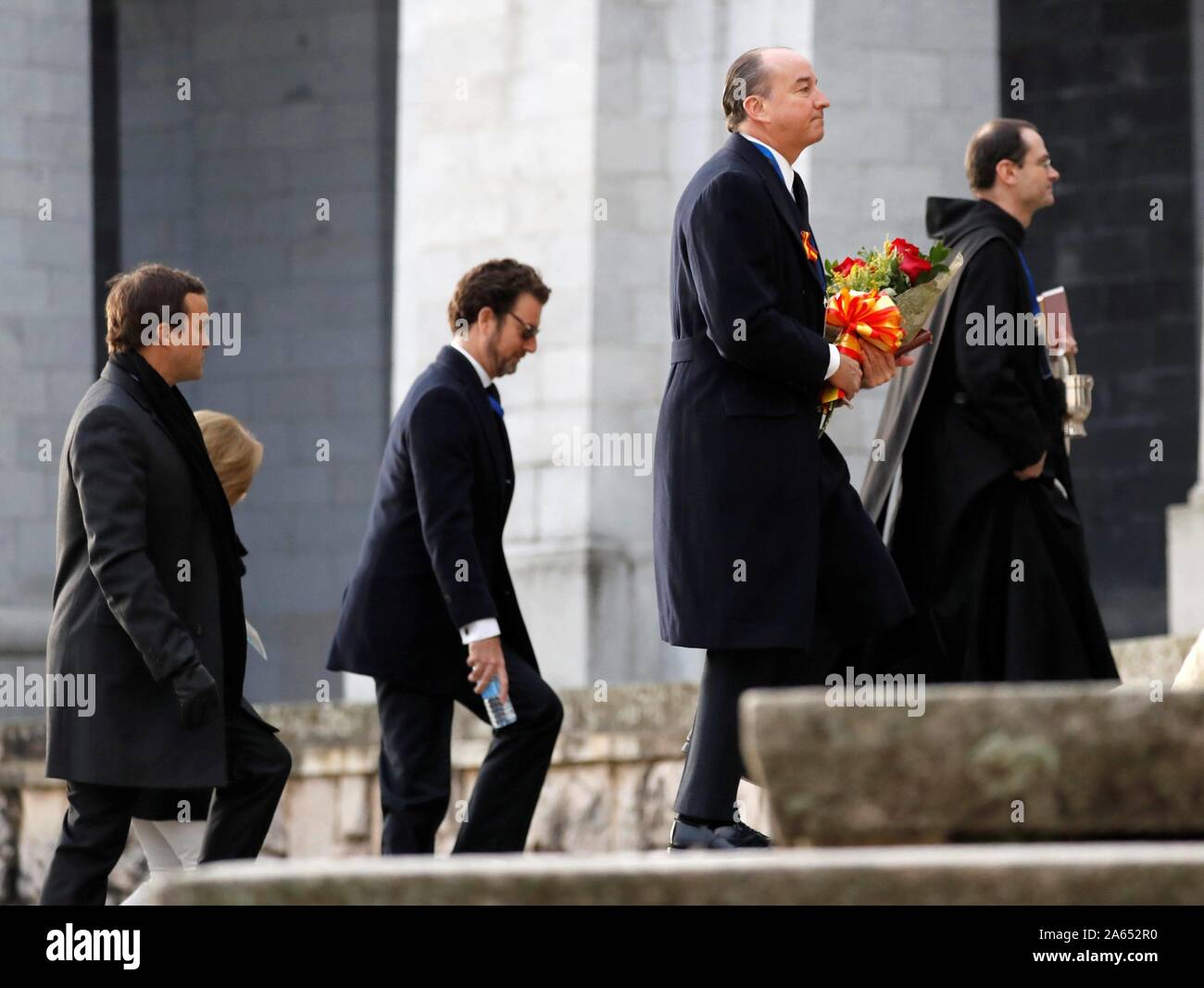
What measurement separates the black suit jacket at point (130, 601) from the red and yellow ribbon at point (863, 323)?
145cm

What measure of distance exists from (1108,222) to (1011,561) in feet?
25.4

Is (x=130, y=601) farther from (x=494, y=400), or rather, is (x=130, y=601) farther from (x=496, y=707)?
(x=494, y=400)

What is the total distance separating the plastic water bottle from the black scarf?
65cm

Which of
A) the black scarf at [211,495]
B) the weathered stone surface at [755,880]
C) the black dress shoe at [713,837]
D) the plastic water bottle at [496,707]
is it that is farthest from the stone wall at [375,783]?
the weathered stone surface at [755,880]

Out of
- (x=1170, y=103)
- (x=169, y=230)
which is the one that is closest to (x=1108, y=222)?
(x=1170, y=103)

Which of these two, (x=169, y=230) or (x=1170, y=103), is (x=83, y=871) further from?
(x=169, y=230)

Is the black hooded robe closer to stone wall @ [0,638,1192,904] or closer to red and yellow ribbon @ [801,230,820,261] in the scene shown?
red and yellow ribbon @ [801,230,820,261]

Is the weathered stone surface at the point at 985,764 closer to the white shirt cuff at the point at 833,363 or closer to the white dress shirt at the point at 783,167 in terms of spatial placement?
the white shirt cuff at the point at 833,363

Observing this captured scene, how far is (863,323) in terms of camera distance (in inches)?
216

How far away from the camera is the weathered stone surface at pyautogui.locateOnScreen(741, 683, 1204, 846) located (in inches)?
106

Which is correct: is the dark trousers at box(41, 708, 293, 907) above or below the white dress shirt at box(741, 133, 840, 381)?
below

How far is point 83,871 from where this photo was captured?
539 cm

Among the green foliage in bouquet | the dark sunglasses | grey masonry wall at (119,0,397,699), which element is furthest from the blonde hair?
grey masonry wall at (119,0,397,699)

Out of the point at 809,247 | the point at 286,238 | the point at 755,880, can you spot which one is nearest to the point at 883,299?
the point at 809,247
